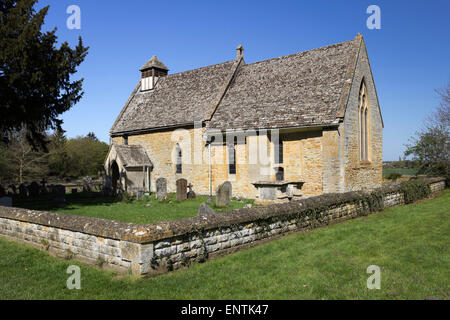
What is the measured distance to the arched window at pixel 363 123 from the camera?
760 inches

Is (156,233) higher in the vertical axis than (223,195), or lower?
higher

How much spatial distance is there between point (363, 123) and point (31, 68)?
17.5 m

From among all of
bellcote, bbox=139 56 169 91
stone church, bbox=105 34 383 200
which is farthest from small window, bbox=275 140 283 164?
bellcote, bbox=139 56 169 91

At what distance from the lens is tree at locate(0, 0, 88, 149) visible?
41.7 feet

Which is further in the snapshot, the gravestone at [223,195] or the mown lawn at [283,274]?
the gravestone at [223,195]

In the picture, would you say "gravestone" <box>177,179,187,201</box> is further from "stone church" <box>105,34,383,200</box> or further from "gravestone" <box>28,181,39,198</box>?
"gravestone" <box>28,181,39,198</box>

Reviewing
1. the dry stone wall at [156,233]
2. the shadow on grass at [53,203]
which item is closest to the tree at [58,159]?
the shadow on grass at [53,203]

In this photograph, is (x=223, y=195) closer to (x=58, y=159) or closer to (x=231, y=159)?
(x=231, y=159)

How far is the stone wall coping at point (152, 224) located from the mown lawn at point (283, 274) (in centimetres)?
75

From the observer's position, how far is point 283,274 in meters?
6.29

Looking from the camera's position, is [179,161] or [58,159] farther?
[58,159]

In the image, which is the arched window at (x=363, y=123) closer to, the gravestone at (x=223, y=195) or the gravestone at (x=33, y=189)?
the gravestone at (x=223, y=195)

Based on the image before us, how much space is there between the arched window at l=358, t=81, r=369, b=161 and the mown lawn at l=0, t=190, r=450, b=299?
10.9 meters

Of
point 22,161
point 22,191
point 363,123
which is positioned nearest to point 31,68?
point 22,191
